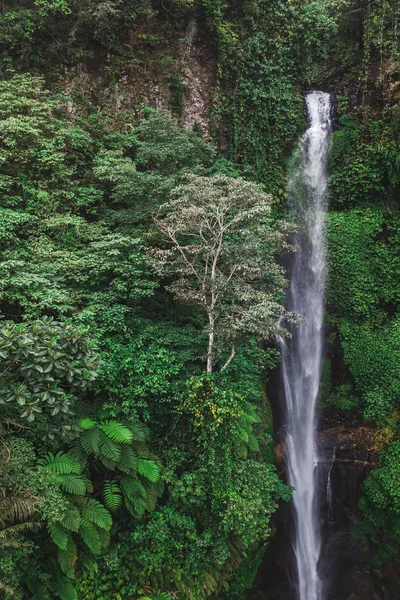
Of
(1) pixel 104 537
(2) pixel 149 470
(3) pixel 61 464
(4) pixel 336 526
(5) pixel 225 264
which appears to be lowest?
(4) pixel 336 526

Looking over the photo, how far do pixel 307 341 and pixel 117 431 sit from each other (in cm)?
760

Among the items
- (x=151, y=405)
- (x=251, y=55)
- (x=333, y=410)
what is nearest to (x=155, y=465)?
(x=151, y=405)

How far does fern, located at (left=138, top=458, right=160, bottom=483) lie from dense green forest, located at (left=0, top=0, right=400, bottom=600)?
0.03 metres

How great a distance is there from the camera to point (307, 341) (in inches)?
474

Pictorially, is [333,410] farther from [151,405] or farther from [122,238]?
[122,238]

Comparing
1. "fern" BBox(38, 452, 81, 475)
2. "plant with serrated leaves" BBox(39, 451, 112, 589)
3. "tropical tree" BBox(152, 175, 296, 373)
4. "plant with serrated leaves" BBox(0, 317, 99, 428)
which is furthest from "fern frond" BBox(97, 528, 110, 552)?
"tropical tree" BBox(152, 175, 296, 373)

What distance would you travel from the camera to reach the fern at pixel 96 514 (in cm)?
581

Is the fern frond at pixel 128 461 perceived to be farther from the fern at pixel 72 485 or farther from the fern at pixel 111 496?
the fern at pixel 72 485

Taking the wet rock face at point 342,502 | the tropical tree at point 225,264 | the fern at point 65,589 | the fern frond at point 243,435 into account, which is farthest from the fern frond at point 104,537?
the wet rock face at point 342,502

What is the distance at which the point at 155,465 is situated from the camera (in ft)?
21.4

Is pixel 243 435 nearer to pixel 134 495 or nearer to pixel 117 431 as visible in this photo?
pixel 134 495

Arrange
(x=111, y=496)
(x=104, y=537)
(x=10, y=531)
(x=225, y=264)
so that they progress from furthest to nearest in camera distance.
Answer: (x=225, y=264)
(x=111, y=496)
(x=104, y=537)
(x=10, y=531)

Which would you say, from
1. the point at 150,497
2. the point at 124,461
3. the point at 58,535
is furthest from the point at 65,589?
the point at 124,461

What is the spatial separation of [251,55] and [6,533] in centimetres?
1554
